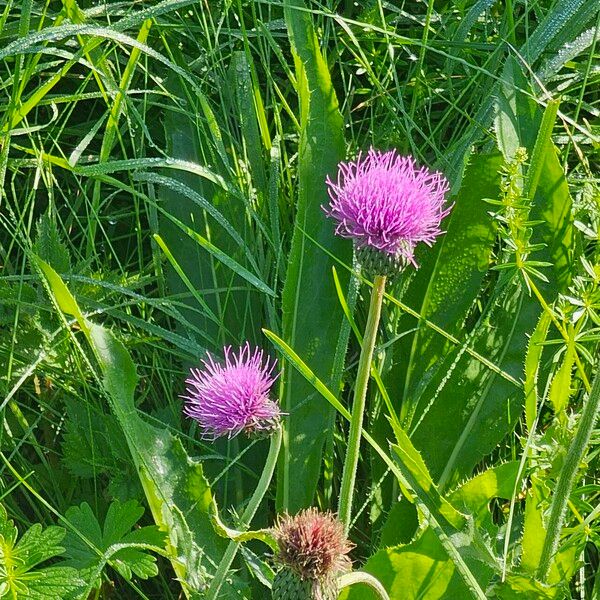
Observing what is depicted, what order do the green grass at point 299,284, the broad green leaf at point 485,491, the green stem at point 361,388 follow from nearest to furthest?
1. the green stem at point 361,388
2. the broad green leaf at point 485,491
3. the green grass at point 299,284

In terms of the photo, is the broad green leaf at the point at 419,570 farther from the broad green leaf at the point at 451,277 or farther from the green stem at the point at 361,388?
the broad green leaf at the point at 451,277

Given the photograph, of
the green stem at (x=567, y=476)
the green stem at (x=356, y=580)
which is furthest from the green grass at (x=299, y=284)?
the green stem at (x=356, y=580)

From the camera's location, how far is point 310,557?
1223 mm

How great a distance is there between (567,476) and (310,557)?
0.36m

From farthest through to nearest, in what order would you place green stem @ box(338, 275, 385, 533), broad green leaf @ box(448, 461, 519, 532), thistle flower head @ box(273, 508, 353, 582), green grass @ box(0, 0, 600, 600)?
green grass @ box(0, 0, 600, 600)
broad green leaf @ box(448, 461, 519, 532)
green stem @ box(338, 275, 385, 533)
thistle flower head @ box(273, 508, 353, 582)

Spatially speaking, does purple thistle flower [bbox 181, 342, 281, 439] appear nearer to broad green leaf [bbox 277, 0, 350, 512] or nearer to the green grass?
the green grass

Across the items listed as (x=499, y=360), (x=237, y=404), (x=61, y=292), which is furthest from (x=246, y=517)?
(x=499, y=360)

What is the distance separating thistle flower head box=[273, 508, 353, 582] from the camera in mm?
1226

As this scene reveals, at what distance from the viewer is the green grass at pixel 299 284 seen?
1.68 m

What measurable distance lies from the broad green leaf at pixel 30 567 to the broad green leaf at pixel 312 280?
0.42 metres

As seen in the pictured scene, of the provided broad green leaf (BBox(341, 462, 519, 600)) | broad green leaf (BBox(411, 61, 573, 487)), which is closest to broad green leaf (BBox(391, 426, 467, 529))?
broad green leaf (BBox(341, 462, 519, 600))

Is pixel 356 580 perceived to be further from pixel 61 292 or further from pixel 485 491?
pixel 61 292

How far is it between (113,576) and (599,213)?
1.04 m

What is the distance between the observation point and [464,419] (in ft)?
5.63
